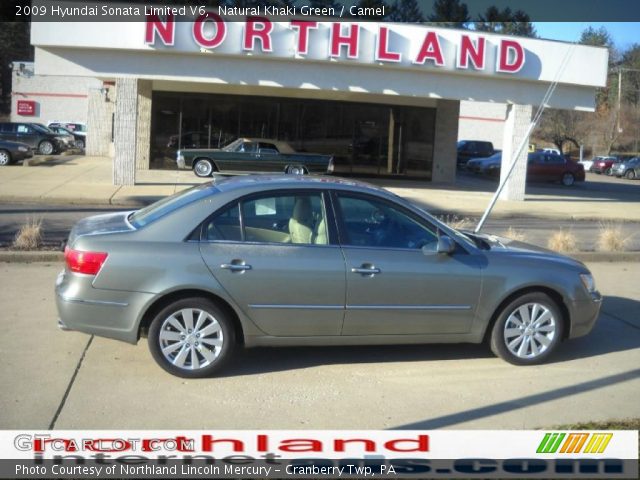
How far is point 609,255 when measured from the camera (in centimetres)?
1212

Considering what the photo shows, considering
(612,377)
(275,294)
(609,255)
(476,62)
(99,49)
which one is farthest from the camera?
(476,62)

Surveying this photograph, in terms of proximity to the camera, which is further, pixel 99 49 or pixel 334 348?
pixel 99 49

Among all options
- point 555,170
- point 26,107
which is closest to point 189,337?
point 555,170

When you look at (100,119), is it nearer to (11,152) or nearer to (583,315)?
(11,152)

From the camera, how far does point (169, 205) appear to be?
21.9ft

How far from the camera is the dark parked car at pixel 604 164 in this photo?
52.7 m

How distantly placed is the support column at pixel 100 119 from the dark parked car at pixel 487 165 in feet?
62.3

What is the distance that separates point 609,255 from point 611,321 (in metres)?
3.86

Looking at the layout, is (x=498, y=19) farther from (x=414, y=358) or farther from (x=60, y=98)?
(x=414, y=358)

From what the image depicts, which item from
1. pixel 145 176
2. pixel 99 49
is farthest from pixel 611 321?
pixel 145 176

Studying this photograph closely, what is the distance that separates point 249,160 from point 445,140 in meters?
8.60

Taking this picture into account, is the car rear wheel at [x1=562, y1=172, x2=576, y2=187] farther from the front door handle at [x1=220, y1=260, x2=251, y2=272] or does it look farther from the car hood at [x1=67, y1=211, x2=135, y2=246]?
the front door handle at [x1=220, y1=260, x2=251, y2=272]

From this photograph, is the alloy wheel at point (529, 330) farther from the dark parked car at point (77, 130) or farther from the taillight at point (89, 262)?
the dark parked car at point (77, 130)

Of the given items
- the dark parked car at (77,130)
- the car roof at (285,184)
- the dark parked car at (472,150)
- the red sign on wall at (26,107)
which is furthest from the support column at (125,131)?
the red sign on wall at (26,107)
